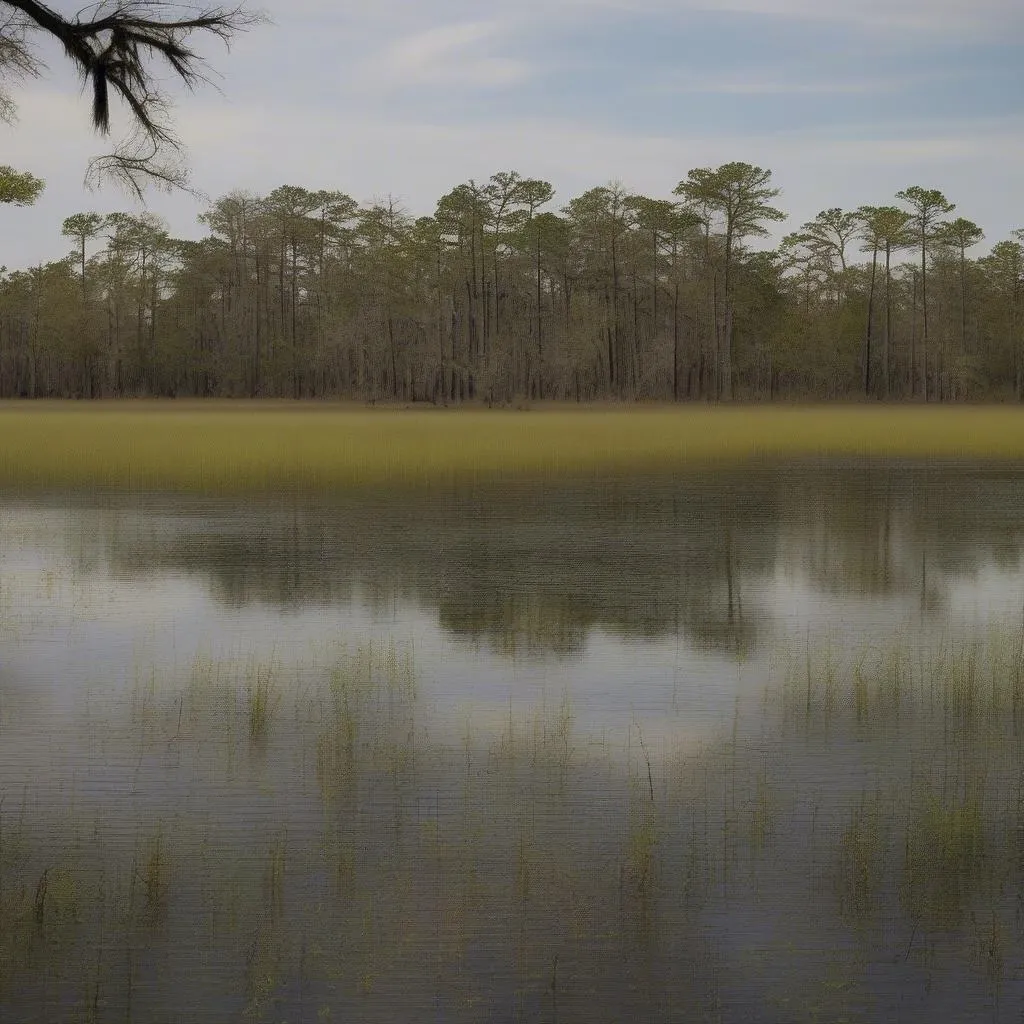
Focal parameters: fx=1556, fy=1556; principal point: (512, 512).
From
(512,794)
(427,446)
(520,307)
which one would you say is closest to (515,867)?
(512,794)

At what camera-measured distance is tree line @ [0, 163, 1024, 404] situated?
103500 mm

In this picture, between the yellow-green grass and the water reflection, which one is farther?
the yellow-green grass

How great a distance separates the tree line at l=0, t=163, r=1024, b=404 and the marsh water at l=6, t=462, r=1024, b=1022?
274 feet

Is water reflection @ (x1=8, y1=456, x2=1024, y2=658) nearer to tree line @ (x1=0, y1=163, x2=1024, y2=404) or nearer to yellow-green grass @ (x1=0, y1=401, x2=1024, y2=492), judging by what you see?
yellow-green grass @ (x1=0, y1=401, x2=1024, y2=492)

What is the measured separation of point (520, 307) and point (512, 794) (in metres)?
110

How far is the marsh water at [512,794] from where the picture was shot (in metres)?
5.54

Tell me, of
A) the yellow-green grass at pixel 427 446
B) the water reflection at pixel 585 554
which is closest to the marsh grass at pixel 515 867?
the water reflection at pixel 585 554

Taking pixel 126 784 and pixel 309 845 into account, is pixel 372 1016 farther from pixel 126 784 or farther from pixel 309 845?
pixel 126 784

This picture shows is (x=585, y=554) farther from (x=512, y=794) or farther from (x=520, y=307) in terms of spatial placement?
(x=520, y=307)

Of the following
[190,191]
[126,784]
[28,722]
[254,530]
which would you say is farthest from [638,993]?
[254,530]

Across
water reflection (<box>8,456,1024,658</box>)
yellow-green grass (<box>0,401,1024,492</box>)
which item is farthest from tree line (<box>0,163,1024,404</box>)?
water reflection (<box>8,456,1024,658</box>)

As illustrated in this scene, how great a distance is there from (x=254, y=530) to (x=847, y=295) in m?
102

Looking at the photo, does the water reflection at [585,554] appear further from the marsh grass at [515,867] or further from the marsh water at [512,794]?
the marsh grass at [515,867]

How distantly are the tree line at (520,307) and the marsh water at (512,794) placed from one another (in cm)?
8365
